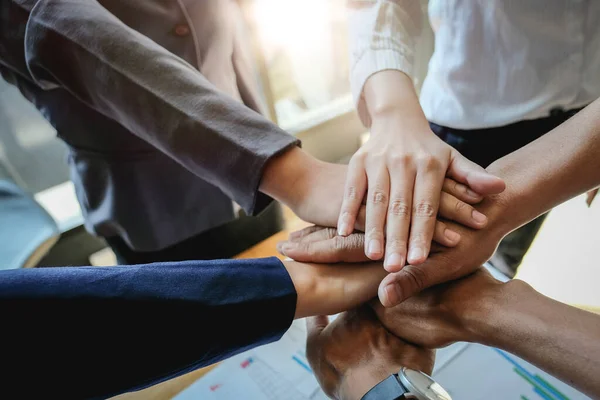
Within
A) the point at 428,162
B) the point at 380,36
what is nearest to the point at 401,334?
the point at 428,162

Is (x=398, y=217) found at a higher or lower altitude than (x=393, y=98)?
lower

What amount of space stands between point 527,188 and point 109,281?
64 cm

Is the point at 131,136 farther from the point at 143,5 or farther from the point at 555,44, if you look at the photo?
the point at 555,44

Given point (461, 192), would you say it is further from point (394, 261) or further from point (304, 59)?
point (304, 59)

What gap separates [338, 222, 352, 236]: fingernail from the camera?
614mm

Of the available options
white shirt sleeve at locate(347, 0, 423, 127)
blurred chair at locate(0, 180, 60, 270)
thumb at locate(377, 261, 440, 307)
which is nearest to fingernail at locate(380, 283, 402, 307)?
thumb at locate(377, 261, 440, 307)

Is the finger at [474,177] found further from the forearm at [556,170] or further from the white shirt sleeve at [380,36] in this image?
the white shirt sleeve at [380,36]

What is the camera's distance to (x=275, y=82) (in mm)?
1963

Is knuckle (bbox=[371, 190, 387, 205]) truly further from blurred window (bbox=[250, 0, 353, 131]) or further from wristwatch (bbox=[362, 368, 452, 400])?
blurred window (bbox=[250, 0, 353, 131])

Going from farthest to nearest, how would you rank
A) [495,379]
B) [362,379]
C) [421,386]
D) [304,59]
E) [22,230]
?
[304,59] < [22,230] < [495,379] < [362,379] < [421,386]

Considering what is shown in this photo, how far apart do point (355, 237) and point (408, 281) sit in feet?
0.40

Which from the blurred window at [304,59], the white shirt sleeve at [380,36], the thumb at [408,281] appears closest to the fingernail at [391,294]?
the thumb at [408,281]

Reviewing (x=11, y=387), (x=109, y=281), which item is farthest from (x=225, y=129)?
(x=11, y=387)

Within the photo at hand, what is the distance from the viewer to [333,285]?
25.5 inches
